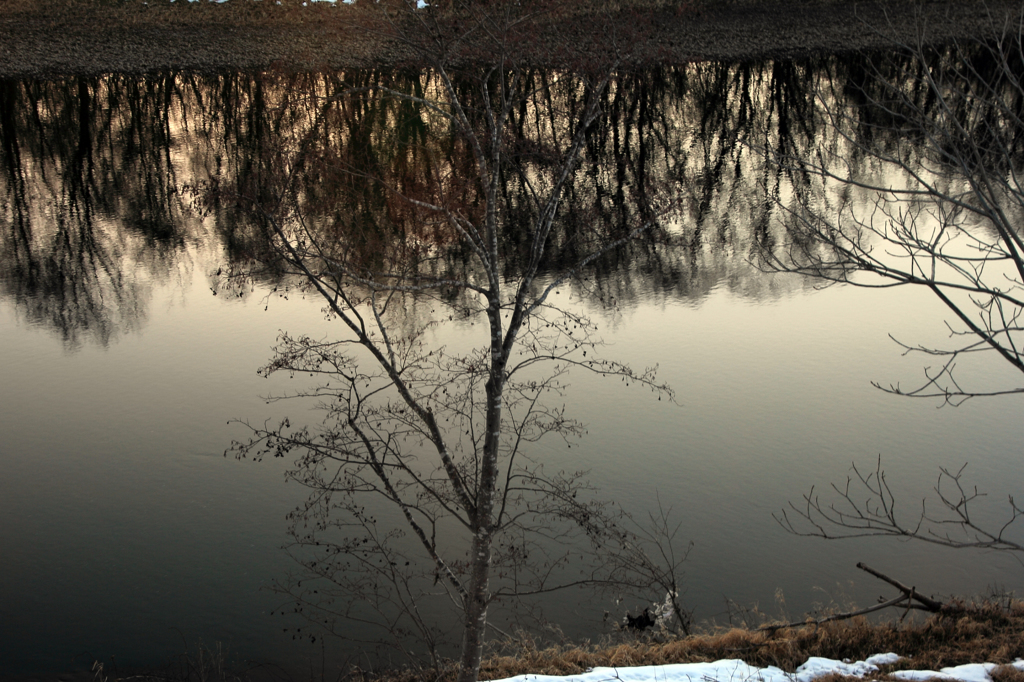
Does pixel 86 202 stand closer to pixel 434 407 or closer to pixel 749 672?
pixel 434 407

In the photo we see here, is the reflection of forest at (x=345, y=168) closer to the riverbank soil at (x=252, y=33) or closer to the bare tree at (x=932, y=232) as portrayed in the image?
the bare tree at (x=932, y=232)

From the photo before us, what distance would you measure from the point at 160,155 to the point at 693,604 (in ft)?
71.0

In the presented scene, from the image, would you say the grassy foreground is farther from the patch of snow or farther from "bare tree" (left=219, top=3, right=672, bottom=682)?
"bare tree" (left=219, top=3, right=672, bottom=682)

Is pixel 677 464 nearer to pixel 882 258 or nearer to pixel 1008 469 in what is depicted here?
pixel 1008 469

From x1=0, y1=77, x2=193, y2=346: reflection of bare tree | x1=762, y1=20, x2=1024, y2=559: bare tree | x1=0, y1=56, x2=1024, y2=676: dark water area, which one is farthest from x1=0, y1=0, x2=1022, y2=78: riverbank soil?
x1=0, y1=56, x2=1024, y2=676: dark water area

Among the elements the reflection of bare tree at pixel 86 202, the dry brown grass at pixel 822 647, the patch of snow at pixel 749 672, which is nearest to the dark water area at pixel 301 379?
the reflection of bare tree at pixel 86 202

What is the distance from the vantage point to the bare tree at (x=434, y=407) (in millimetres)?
6930

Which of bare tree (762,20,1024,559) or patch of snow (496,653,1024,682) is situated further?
patch of snow (496,653,1024,682)

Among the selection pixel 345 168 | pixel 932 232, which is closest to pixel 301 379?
pixel 345 168

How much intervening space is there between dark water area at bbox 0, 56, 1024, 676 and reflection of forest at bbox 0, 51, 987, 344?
0.36ft

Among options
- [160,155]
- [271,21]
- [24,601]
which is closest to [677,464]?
[24,601]

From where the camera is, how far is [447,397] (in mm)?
10844

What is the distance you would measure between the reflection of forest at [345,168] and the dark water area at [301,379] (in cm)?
11

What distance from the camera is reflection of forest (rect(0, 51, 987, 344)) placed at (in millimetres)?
14789
